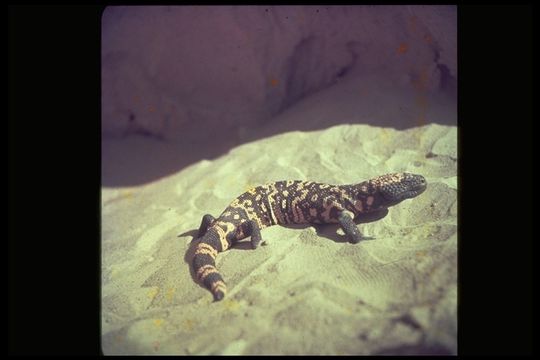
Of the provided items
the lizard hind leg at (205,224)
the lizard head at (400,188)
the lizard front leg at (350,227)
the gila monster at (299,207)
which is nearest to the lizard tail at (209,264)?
the gila monster at (299,207)

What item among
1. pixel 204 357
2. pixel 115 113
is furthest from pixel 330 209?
pixel 115 113

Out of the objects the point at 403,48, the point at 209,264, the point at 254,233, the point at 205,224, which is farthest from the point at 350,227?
the point at 403,48

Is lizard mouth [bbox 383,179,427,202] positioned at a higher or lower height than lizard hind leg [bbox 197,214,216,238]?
higher

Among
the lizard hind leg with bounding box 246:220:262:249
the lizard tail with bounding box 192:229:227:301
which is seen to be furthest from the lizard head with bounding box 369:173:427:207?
the lizard tail with bounding box 192:229:227:301

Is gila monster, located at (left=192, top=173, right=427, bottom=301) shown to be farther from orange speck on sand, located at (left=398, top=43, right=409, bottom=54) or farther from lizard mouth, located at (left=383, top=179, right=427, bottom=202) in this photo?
orange speck on sand, located at (left=398, top=43, right=409, bottom=54)

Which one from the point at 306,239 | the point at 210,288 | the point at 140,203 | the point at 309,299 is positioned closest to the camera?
the point at 309,299

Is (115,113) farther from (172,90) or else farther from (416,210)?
(416,210)

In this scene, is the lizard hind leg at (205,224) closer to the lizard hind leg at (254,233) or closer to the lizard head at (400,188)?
the lizard hind leg at (254,233)
